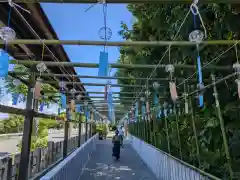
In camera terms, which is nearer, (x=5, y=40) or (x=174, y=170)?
(x=5, y=40)

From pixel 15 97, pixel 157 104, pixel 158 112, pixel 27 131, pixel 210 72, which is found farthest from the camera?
pixel 158 112

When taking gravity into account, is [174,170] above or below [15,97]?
below

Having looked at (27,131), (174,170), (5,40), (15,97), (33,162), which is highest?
(5,40)

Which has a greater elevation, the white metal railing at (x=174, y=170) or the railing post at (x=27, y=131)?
the railing post at (x=27, y=131)

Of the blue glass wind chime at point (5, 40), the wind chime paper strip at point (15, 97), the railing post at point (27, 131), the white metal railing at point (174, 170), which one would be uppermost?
the blue glass wind chime at point (5, 40)

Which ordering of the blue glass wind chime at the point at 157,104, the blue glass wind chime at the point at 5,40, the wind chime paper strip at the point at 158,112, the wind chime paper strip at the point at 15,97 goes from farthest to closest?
1. the wind chime paper strip at the point at 158,112
2. the blue glass wind chime at the point at 157,104
3. the wind chime paper strip at the point at 15,97
4. the blue glass wind chime at the point at 5,40

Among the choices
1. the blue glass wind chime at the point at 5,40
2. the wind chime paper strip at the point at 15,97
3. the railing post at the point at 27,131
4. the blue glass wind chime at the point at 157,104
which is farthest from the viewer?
the blue glass wind chime at the point at 157,104

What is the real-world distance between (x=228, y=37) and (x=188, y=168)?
2.02m

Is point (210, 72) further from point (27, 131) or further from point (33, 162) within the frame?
point (33, 162)

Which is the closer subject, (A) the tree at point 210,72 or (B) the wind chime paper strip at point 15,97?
(A) the tree at point 210,72

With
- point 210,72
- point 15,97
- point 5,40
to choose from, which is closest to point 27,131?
point 15,97

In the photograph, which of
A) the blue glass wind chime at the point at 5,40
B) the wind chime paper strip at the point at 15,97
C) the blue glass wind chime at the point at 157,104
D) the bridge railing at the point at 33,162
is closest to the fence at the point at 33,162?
the bridge railing at the point at 33,162

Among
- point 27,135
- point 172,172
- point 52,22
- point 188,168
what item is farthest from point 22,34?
point 172,172

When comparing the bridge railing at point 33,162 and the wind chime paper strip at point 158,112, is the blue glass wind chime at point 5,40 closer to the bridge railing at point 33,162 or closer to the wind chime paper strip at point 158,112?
the bridge railing at point 33,162
